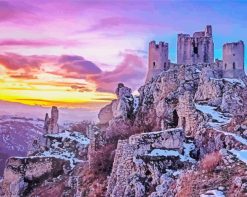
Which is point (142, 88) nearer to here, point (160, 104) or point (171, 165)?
point (160, 104)

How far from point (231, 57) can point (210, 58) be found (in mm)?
4485

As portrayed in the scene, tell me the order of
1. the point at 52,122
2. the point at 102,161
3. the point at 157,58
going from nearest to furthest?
the point at 102,161 < the point at 157,58 < the point at 52,122

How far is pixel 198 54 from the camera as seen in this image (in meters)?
62.7

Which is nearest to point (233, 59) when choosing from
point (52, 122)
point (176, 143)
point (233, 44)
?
point (233, 44)

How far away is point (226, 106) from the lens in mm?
40094

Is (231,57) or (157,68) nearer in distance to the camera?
(231,57)

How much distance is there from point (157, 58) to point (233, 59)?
31.3ft

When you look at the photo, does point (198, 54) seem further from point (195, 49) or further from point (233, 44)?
point (233, 44)

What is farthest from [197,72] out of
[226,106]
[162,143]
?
[162,143]

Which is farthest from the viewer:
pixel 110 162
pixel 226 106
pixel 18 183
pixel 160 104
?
pixel 18 183

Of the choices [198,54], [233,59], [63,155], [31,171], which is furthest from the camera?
[198,54]

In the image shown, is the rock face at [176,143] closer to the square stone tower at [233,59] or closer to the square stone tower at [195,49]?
the square stone tower at [233,59]

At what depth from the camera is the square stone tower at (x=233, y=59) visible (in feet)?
190

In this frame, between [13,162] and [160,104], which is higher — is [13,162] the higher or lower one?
the lower one
